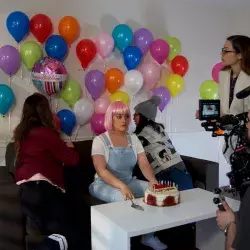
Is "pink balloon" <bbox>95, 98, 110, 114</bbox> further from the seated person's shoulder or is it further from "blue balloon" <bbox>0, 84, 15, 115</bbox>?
the seated person's shoulder

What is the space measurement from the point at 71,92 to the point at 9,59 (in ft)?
1.96

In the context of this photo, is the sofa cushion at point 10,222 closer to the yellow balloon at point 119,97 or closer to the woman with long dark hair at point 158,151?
the woman with long dark hair at point 158,151

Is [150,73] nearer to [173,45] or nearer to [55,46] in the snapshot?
[173,45]

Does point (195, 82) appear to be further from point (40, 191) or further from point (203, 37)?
point (40, 191)

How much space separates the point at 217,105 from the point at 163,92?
1.88 meters

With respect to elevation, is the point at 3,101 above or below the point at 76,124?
above

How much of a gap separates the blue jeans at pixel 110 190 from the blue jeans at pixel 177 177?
1.12ft

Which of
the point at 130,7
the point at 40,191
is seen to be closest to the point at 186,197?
the point at 40,191

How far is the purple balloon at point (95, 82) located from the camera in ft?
10.5

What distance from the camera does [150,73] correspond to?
3520mm

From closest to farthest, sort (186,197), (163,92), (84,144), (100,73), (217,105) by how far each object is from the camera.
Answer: (217,105) → (186,197) → (84,144) → (100,73) → (163,92)

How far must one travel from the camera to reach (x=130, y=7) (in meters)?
3.61

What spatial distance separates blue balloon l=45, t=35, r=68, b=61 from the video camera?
1.69 m

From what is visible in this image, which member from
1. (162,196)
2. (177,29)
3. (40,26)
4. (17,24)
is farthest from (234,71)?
(177,29)
